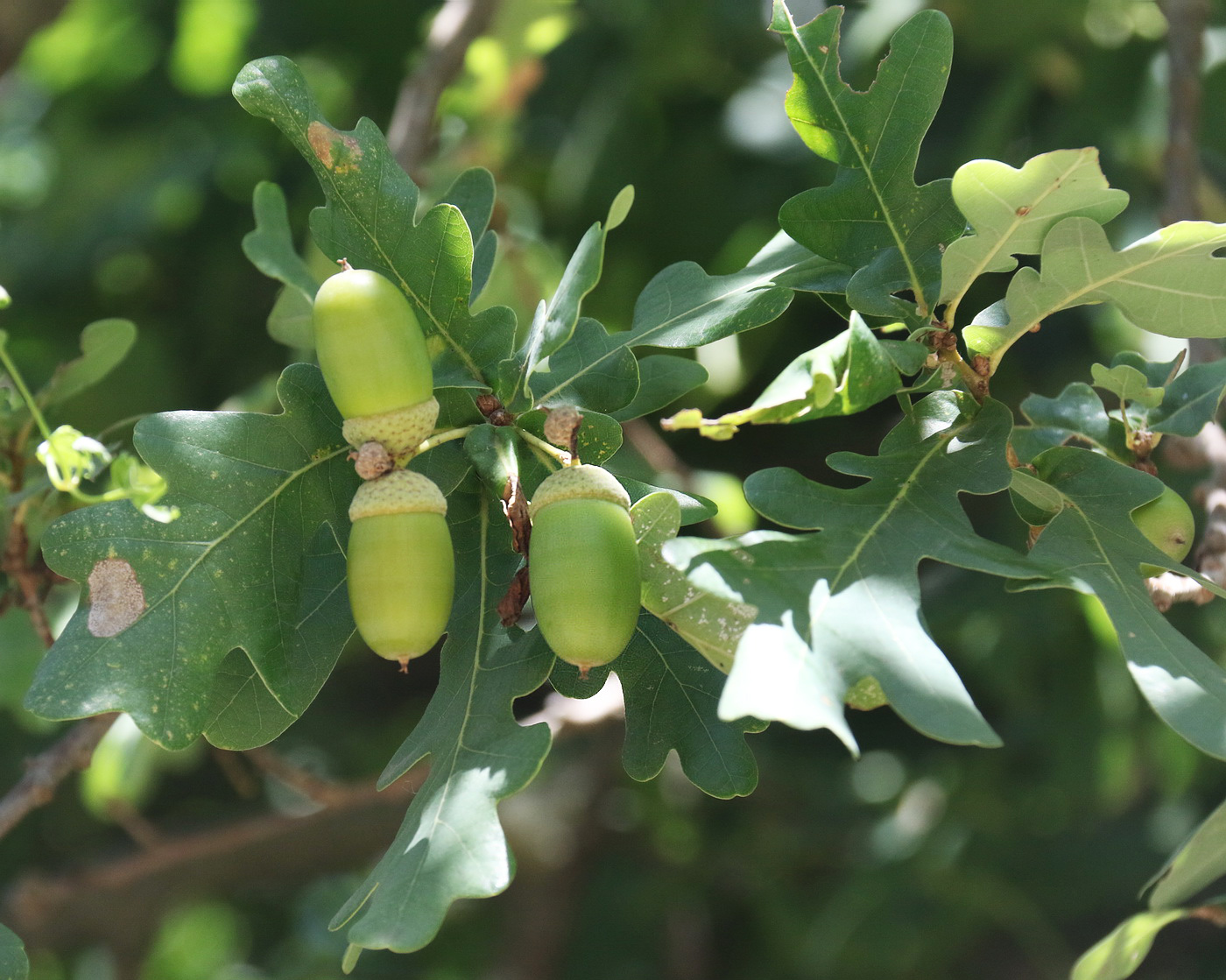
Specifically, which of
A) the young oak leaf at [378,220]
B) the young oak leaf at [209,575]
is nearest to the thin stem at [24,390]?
the young oak leaf at [209,575]

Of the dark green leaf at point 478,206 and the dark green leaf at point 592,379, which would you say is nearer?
the dark green leaf at point 592,379

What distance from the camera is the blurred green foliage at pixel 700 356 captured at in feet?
9.35

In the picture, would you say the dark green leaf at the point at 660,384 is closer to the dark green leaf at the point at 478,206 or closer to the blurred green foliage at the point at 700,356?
the dark green leaf at the point at 478,206

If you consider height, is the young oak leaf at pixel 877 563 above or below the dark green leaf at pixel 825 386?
below

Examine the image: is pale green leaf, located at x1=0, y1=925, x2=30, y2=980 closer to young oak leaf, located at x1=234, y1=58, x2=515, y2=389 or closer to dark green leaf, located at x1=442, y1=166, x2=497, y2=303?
young oak leaf, located at x1=234, y1=58, x2=515, y2=389

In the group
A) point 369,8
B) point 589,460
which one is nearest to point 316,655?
point 589,460

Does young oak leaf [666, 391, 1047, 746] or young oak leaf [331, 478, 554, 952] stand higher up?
young oak leaf [666, 391, 1047, 746]

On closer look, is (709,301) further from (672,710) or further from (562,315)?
(672,710)

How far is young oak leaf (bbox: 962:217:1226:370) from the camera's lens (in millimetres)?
1051

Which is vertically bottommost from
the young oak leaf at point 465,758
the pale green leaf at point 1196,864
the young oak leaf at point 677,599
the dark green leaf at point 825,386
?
the pale green leaf at point 1196,864

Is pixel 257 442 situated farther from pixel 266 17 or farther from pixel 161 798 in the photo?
pixel 161 798

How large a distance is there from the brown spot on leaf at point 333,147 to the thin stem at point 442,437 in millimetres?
273

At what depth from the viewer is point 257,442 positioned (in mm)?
1137

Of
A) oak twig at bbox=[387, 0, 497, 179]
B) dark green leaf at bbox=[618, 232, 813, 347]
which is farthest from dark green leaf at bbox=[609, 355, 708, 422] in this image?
oak twig at bbox=[387, 0, 497, 179]
